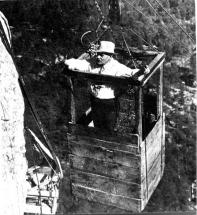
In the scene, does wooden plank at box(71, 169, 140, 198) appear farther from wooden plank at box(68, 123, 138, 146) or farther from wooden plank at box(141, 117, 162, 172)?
wooden plank at box(68, 123, 138, 146)

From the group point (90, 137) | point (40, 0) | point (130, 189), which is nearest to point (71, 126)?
point (90, 137)

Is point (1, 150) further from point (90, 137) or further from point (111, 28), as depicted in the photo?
point (111, 28)

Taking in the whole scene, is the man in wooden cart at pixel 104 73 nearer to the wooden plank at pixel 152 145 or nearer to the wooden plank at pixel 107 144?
the wooden plank at pixel 107 144

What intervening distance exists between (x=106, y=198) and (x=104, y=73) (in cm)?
88

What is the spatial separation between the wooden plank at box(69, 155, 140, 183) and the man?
9.6 inches

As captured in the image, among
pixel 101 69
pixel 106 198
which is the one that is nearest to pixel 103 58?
pixel 101 69

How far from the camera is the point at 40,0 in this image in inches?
103

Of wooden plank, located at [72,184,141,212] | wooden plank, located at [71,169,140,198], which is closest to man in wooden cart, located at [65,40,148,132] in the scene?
wooden plank, located at [71,169,140,198]

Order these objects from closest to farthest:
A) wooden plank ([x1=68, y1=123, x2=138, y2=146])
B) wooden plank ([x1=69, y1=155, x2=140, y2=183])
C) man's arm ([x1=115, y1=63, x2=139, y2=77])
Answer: man's arm ([x1=115, y1=63, x2=139, y2=77]), wooden plank ([x1=68, y1=123, x2=138, y2=146]), wooden plank ([x1=69, y1=155, x2=140, y2=183])

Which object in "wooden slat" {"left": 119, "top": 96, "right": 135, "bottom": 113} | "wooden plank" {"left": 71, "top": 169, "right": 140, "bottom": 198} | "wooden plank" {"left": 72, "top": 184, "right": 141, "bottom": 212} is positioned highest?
"wooden slat" {"left": 119, "top": 96, "right": 135, "bottom": 113}

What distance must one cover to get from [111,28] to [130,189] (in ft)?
3.40

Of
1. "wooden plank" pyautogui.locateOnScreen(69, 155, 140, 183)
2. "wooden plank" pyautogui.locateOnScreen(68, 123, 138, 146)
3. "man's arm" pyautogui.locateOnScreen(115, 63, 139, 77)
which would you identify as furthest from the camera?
"wooden plank" pyautogui.locateOnScreen(69, 155, 140, 183)

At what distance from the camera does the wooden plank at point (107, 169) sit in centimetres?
266

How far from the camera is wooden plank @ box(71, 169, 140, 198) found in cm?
271
